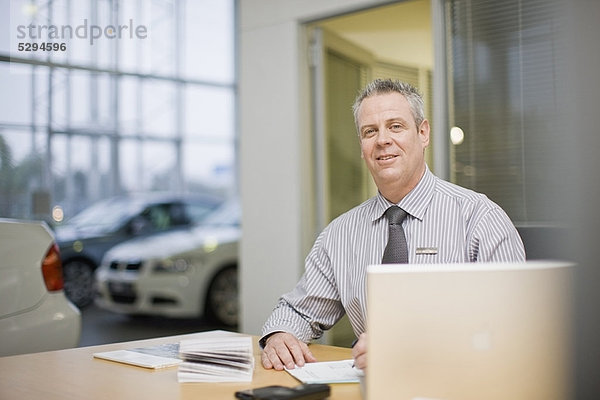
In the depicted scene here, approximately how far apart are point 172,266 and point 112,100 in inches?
75.0

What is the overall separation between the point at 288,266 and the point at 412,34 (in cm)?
161

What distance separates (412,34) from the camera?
4152 mm

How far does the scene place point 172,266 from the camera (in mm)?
6133

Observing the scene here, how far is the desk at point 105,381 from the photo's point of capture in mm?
1562

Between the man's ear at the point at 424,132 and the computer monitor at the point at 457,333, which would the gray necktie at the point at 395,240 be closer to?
→ the man's ear at the point at 424,132

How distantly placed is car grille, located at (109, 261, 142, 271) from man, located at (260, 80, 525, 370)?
13.7 ft

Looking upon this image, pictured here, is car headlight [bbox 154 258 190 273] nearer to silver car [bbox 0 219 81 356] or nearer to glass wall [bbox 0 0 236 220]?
glass wall [bbox 0 0 236 220]

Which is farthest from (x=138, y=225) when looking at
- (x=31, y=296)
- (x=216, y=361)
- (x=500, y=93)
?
(x=216, y=361)

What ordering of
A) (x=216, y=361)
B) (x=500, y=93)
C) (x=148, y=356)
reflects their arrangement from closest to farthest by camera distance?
(x=216, y=361) < (x=148, y=356) < (x=500, y=93)

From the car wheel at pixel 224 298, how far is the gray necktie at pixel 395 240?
4227 millimetres

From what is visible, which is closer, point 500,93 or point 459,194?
point 459,194

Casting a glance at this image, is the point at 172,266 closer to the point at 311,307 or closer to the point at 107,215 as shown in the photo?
the point at 107,215

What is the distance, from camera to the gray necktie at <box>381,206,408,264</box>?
2.17 m

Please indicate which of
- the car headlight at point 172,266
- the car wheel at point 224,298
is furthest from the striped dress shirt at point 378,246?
the car wheel at point 224,298
